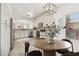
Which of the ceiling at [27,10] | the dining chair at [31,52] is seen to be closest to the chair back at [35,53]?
the dining chair at [31,52]

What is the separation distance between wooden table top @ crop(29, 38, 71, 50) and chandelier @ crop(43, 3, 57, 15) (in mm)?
427

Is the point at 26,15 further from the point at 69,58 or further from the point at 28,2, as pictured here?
the point at 69,58

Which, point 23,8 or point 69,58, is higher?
point 23,8

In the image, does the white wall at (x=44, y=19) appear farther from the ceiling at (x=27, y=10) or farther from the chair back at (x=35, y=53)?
the chair back at (x=35, y=53)

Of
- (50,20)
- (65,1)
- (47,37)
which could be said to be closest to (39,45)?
(47,37)

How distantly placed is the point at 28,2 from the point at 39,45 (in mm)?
661

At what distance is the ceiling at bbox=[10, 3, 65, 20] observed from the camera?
205cm

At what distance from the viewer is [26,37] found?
2041 millimetres

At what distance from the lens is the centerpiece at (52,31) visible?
6.59 feet

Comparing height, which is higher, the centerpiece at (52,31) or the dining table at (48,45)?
the centerpiece at (52,31)

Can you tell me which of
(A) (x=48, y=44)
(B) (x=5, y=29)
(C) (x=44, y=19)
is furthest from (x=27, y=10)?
(A) (x=48, y=44)

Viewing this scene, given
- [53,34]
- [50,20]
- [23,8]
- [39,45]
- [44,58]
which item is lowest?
[44,58]

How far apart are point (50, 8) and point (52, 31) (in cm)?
35

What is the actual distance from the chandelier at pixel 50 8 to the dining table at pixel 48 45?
412 millimetres
